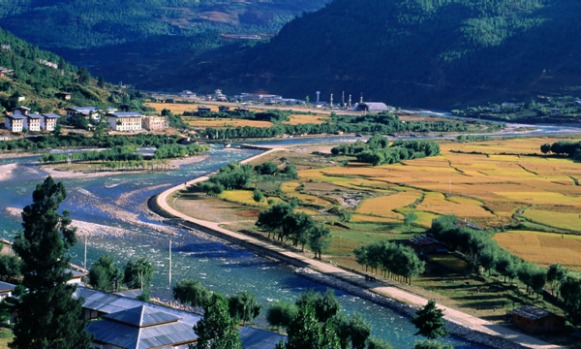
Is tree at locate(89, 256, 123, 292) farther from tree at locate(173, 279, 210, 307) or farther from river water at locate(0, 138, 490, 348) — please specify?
tree at locate(173, 279, 210, 307)

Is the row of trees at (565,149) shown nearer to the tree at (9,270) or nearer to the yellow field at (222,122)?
the yellow field at (222,122)

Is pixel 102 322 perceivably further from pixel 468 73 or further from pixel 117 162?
pixel 468 73

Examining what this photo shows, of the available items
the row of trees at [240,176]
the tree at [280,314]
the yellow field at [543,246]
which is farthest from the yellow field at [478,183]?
the tree at [280,314]

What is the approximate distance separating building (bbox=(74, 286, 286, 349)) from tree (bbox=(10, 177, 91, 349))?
298cm

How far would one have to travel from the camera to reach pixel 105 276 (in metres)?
33.8

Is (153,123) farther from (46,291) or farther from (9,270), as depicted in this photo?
(46,291)

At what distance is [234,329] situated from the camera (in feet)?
72.7

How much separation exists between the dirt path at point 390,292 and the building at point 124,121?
4296cm

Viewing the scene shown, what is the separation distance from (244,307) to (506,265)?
454 inches

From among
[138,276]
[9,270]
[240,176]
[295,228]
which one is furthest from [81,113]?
[138,276]

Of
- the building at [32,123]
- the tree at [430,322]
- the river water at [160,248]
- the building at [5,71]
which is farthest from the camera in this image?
the building at [5,71]

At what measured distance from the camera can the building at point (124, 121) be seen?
312ft

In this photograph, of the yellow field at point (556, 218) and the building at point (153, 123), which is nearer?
the yellow field at point (556, 218)

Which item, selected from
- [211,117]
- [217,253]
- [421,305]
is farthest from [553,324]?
[211,117]
